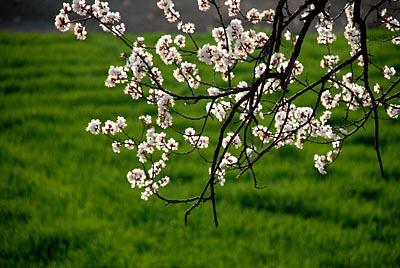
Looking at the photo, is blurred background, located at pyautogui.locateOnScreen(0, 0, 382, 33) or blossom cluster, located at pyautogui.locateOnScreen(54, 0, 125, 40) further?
blurred background, located at pyautogui.locateOnScreen(0, 0, 382, 33)

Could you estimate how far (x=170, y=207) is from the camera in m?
4.81

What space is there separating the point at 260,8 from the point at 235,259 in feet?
18.0

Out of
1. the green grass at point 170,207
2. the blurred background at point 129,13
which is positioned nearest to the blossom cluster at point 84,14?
the green grass at point 170,207

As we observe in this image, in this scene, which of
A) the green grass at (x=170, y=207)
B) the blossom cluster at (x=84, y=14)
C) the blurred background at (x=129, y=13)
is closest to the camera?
the blossom cluster at (x=84, y=14)

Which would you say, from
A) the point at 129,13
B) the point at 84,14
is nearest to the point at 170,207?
the point at 84,14

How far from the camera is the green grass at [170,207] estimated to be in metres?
4.20

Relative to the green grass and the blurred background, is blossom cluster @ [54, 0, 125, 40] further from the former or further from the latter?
the blurred background

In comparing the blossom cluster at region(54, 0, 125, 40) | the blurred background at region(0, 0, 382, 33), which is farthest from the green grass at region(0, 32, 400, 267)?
the blurred background at region(0, 0, 382, 33)

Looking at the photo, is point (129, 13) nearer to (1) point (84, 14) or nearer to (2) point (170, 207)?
(2) point (170, 207)

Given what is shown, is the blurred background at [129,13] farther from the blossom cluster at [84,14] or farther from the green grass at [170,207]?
the blossom cluster at [84,14]

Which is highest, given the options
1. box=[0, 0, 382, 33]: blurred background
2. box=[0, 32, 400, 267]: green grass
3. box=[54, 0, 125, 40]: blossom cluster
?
box=[0, 0, 382, 33]: blurred background

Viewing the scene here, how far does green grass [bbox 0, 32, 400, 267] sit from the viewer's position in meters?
4.20

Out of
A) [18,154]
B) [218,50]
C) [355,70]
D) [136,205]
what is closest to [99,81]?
[18,154]

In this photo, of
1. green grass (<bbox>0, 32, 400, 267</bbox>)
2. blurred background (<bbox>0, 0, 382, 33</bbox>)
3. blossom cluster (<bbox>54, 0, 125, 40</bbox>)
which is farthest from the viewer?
blurred background (<bbox>0, 0, 382, 33</bbox>)
